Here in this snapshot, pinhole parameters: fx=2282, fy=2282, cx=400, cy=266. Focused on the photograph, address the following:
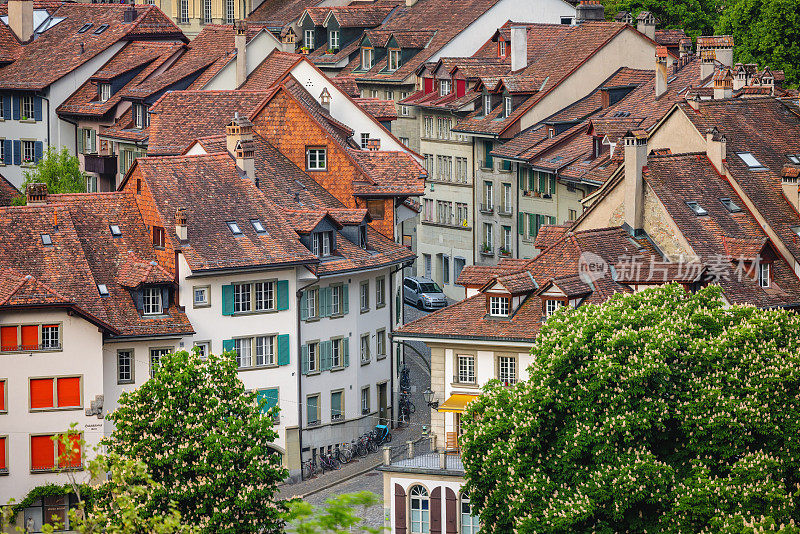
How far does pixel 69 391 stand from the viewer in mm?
94188

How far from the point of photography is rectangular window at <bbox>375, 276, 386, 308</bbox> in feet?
353

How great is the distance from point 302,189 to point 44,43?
4722 centimetres

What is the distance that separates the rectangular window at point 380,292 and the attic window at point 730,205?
1803 cm

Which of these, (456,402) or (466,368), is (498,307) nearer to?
(466,368)

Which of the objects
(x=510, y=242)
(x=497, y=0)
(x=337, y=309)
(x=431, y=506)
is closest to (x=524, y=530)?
(x=431, y=506)

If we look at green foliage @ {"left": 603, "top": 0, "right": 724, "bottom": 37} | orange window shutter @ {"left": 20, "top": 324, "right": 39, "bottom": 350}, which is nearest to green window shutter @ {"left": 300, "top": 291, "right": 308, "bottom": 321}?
orange window shutter @ {"left": 20, "top": 324, "right": 39, "bottom": 350}

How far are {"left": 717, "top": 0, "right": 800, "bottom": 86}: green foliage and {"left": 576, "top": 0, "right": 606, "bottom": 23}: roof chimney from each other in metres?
9.30

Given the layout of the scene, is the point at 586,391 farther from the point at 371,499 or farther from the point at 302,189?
the point at 302,189

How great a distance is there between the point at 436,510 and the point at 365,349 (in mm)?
17800

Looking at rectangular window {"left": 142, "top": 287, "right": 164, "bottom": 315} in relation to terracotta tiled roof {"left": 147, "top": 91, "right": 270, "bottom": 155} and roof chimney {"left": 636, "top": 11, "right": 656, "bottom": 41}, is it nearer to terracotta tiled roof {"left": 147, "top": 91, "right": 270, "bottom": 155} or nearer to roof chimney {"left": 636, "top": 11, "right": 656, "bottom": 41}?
terracotta tiled roof {"left": 147, "top": 91, "right": 270, "bottom": 155}

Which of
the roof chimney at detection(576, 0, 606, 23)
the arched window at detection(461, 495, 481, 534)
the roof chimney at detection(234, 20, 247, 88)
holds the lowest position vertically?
the arched window at detection(461, 495, 481, 534)

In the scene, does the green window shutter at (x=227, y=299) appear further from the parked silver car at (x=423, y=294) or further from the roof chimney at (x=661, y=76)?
the roof chimney at (x=661, y=76)

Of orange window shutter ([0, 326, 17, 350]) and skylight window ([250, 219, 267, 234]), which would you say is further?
skylight window ([250, 219, 267, 234])

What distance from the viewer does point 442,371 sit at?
94.6 m
